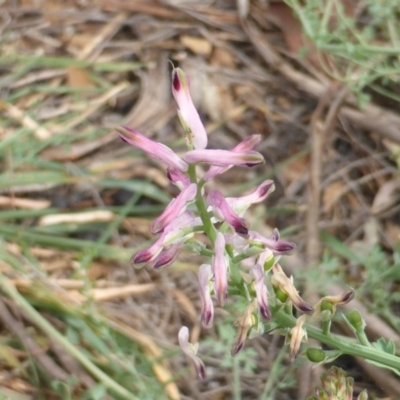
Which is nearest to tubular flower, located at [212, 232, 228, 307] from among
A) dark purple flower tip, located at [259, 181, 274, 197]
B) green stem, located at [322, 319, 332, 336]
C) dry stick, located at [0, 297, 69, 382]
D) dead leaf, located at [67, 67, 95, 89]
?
dark purple flower tip, located at [259, 181, 274, 197]

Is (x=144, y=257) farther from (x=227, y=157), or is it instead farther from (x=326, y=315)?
(x=326, y=315)

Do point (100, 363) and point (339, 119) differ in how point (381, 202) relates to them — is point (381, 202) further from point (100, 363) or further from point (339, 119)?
point (100, 363)

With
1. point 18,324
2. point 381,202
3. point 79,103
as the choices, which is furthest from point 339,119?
point 18,324

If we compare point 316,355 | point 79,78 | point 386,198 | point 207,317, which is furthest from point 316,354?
point 79,78

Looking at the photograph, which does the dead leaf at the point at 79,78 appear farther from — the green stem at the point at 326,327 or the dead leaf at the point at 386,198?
the green stem at the point at 326,327

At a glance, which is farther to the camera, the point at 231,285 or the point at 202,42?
the point at 202,42

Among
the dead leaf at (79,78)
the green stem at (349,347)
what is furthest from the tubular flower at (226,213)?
the dead leaf at (79,78)

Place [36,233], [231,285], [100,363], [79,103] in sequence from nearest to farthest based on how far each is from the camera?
1. [231,285]
2. [100,363]
3. [36,233]
4. [79,103]
